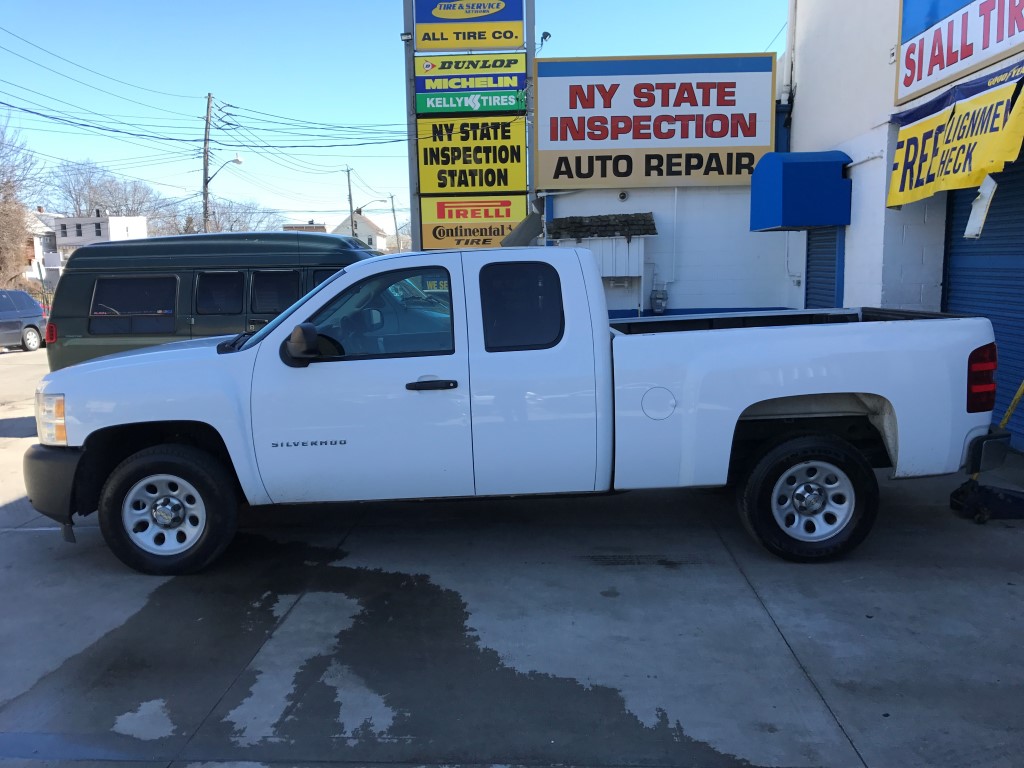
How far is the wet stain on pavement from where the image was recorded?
10.9ft

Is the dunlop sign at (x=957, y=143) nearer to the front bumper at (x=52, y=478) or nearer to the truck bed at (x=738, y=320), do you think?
the truck bed at (x=738, y=320)

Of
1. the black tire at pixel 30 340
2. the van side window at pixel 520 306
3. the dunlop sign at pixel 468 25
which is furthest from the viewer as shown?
the black tire at pixel 30 340

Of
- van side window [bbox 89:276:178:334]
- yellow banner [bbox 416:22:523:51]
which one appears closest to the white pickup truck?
van side window [bbox 89:276:178:334]

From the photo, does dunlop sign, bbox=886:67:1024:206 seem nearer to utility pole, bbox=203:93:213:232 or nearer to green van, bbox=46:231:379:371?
green van, bbox=46:231:379:371

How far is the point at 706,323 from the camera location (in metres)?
6.31

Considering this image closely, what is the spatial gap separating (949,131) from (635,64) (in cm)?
627

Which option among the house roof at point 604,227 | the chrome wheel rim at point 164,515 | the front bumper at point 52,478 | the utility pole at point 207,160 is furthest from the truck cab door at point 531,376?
the utility pole at point 207,160

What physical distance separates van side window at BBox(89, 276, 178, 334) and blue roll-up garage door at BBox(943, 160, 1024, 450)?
8514 mm

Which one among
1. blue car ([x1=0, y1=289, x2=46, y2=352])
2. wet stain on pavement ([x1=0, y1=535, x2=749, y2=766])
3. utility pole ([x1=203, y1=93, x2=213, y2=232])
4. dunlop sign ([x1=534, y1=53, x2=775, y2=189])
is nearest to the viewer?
wet stain on pavement ([x1=0, y1=535, x2=749, y2=766])

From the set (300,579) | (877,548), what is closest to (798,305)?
(877,548)

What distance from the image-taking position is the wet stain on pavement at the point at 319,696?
3.32 m

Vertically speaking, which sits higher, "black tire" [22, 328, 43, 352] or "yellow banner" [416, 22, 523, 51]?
"yellow banner" [416, 22, 523, 51]

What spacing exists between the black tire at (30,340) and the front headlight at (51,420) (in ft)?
63.1

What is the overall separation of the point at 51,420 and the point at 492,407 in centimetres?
273
